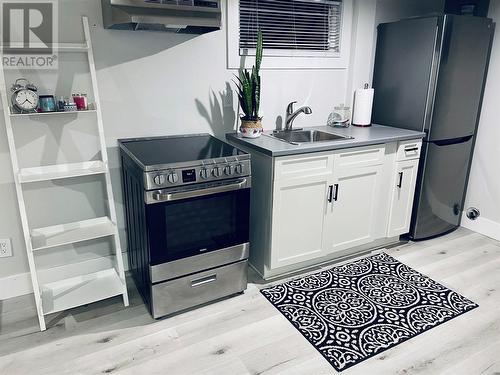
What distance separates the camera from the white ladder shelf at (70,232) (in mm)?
2039

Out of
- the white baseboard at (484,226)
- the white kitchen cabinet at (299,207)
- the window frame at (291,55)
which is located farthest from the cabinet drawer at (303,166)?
the white baseboard at (484,226)

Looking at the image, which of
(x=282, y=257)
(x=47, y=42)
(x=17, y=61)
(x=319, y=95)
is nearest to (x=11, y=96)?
(x=17, y=61)

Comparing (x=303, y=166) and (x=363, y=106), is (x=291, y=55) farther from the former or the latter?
(x=303, y=166)

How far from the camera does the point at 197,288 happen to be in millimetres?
2270

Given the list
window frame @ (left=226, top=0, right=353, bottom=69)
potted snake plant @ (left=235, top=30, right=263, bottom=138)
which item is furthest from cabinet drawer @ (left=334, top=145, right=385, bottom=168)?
window frame @ (left=226, top=0, right=353, bottom=69)

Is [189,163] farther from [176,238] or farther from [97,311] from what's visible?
[97,311]

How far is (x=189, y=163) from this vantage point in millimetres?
2008

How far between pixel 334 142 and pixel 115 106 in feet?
4.67

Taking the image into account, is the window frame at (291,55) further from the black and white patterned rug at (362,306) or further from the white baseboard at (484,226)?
the white baseboard at (484,226)

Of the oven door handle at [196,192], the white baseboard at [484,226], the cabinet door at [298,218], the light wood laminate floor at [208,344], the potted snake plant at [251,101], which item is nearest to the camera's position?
→ the light wood laminate floor at [208,344]

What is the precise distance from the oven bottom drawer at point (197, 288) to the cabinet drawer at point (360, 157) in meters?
0.94

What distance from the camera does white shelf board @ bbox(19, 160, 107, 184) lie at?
6.68 feet

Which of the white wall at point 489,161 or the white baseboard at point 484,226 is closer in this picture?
the white wall at point 489,161

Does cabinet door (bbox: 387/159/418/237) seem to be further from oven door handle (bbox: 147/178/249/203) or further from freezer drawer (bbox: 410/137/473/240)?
oven door handle (bbox: 147/178/249/203)
